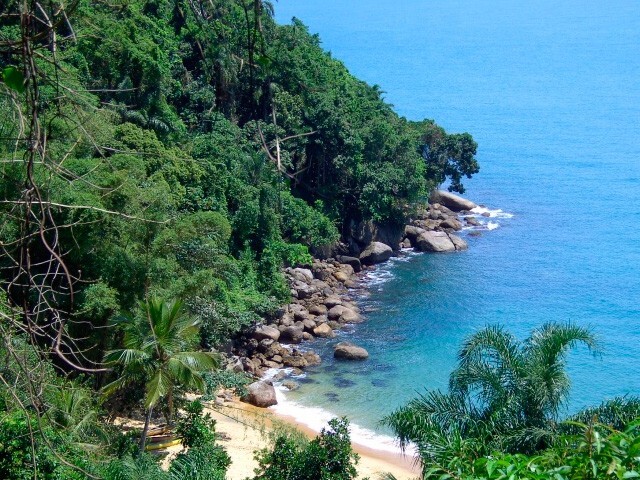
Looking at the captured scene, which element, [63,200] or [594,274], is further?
[594,274]

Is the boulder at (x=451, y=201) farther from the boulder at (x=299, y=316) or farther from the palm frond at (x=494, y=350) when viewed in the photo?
the palm frond at (x=494, y=350)

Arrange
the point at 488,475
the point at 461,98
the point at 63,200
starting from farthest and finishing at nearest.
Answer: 1. the point at 461,98
2. the point at 63,200
3. the point at 488,475

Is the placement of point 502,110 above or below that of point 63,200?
above

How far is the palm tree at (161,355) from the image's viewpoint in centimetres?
1300

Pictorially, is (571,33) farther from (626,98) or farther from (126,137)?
(126,137)

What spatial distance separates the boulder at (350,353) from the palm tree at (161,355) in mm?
11442

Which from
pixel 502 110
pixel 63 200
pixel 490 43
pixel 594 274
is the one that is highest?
pixel 490 43

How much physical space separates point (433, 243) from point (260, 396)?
1479 cm

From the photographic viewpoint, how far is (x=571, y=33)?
320 ft

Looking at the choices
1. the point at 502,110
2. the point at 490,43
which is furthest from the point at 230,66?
the point at 490,43

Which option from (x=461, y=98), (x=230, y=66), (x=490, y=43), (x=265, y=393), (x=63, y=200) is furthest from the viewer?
(x=490, y=43)

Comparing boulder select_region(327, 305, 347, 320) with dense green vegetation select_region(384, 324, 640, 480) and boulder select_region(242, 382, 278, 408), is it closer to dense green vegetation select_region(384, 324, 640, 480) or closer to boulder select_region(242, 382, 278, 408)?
boulder select_region(242, 382, 278, 408)

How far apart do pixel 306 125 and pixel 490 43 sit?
222ft

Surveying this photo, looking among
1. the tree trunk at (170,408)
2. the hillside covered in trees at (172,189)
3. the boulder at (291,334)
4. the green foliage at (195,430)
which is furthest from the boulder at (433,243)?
the green foliage at (195,430)
